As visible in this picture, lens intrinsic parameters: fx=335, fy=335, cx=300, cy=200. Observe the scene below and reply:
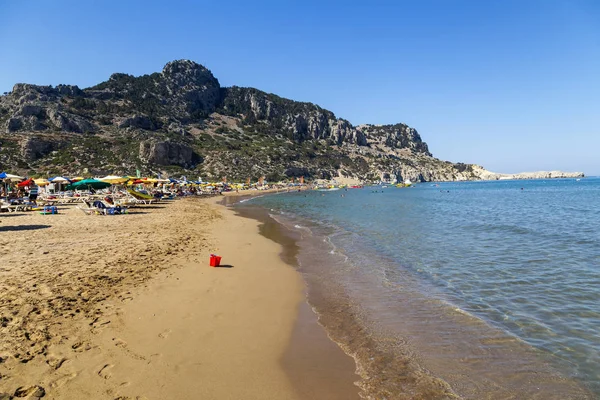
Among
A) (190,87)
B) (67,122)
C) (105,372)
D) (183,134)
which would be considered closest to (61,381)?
(105,372)

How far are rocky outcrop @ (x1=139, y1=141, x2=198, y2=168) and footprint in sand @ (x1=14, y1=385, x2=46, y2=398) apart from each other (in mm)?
80831

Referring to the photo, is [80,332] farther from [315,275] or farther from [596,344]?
[596,344]

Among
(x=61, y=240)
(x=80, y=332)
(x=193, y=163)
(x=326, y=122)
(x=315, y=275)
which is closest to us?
(x=80, y=332)

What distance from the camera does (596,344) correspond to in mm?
5793

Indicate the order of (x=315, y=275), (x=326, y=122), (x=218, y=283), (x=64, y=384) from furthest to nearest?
1. (x=326, y=122)
2. (x=315, y=275)
3. (x=218, y=283)
4. (x=64, y=384)

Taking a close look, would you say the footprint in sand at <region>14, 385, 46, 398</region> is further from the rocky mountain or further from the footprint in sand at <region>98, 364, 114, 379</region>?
the rocky mountain

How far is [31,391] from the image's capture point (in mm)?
3896

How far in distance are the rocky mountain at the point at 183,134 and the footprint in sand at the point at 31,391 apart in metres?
69.2

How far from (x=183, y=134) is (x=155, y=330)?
108084mm

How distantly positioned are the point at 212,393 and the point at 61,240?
11552 mm

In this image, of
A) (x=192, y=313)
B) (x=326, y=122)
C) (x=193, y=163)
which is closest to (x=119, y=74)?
(x=193, y=163)

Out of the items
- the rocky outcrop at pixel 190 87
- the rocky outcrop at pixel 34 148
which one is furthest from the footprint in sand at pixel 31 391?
the rocky outcrop at pixel 190 87

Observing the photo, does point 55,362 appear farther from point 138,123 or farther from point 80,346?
point 138,123

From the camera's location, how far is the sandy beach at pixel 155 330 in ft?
14.1
